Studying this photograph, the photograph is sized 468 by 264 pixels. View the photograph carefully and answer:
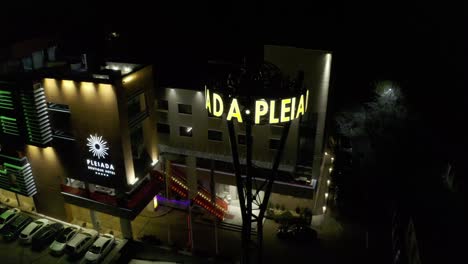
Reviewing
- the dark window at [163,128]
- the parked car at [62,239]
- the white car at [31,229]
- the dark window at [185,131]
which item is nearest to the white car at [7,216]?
the white car at [31,229]

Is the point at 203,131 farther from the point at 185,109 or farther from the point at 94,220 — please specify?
the point at 94,220

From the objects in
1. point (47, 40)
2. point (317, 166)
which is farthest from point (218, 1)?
point (47, 40)

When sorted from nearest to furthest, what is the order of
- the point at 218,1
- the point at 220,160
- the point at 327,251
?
the point at 218,1 < the point at 327,251 < the point at 220,160

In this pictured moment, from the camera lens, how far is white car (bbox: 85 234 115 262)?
30158 millimetres

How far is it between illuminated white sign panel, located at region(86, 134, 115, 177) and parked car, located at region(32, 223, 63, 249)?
7.21m

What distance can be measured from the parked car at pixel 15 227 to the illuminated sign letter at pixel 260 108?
25.6 m

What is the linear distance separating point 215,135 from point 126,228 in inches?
448

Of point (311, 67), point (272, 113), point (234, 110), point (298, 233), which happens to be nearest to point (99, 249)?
point (298, 233)

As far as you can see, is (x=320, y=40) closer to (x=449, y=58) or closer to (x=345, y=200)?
(x=345, y=200)

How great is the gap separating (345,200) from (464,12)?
23.9 metres

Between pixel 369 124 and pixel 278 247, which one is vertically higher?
pixel 369 124

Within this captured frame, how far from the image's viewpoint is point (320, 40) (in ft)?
96.5

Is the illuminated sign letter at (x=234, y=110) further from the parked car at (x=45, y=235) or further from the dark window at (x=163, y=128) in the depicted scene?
the parked car at (x=45, y=235)

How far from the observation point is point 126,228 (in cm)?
3189
